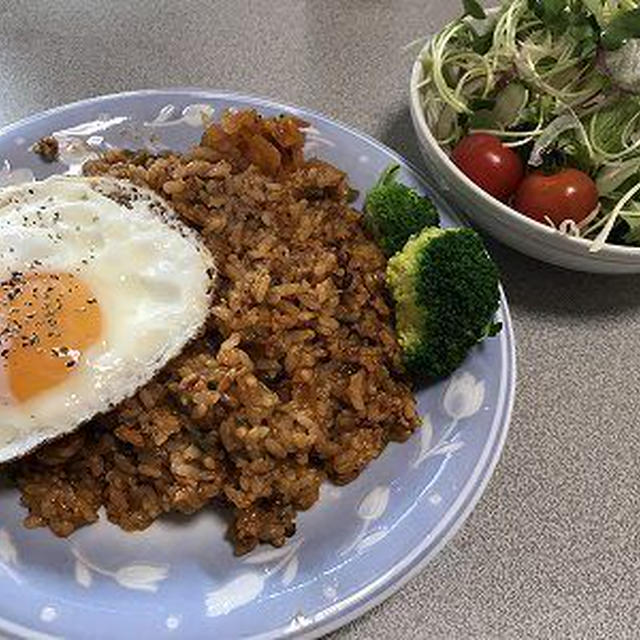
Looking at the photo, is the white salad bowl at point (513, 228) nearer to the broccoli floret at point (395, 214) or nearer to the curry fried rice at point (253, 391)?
the broccoli floret at point (395, 214)

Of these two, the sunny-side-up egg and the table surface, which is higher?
the sunny-side-up egg

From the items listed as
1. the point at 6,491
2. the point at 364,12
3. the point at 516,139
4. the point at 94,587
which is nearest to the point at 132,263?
the point at 6,491

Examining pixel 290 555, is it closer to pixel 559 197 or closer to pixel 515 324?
pixel 515 324

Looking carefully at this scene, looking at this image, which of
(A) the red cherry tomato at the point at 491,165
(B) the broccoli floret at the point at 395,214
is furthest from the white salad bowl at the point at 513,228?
(B) the broccoli floret at the point at 395,214

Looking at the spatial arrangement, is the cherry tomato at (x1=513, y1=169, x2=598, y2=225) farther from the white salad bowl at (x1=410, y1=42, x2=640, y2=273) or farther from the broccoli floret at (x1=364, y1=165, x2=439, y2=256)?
the broccoli floret at (x1=364, y1=165, x2=439, y2=256)

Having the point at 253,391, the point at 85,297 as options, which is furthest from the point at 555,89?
the point at 85,297

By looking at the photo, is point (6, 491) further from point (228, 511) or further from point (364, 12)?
point (364, 12)

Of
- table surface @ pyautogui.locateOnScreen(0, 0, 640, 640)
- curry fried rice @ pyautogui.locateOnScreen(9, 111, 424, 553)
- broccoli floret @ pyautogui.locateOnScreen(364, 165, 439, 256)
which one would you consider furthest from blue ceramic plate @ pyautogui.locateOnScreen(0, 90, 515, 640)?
broccoli floret @ pyautogui.locateOnScreen(364, 165, 439, 256)
